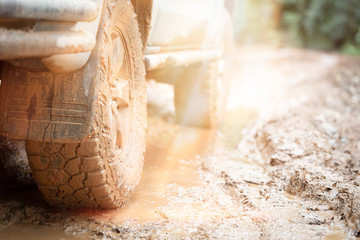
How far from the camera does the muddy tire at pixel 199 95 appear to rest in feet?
13.7

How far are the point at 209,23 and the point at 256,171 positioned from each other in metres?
1.53

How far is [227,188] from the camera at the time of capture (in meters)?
2.46

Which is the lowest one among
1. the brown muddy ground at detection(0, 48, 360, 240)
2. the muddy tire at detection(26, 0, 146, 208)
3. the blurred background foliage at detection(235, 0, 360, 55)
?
the brown muddy ground at detection(0, 48, 360, 240)

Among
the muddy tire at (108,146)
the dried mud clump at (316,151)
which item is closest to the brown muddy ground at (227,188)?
the dried mud clump at (316,151)

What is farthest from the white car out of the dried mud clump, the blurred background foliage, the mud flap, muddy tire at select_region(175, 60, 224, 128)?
the blurred background foliage

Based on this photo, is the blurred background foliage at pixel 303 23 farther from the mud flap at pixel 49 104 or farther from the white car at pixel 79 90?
the mud flap at pixel 49 104

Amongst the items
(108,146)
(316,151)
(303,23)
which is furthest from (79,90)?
(303,23)

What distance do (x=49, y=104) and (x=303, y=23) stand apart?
71.5 ft

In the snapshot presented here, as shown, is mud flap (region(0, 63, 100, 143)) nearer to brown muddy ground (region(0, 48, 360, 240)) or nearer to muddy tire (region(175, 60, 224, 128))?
brown muddy ground (region(0, 48, 360, 240))

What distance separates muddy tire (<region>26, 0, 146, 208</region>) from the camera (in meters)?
1.68

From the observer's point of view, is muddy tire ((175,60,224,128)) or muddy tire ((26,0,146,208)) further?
muddy tire ((175,60,224,128))

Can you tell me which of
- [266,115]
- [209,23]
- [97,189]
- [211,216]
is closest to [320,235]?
[211,216]

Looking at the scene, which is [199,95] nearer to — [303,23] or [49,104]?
[49,104]

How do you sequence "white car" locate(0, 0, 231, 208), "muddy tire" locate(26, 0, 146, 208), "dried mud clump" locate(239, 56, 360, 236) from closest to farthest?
"white car" locate(0, 0, 231, 208) → "muddy tire" locate(26, 0, 146, 208) → "dried mud clump" locate(239, 56, 360, 236)
